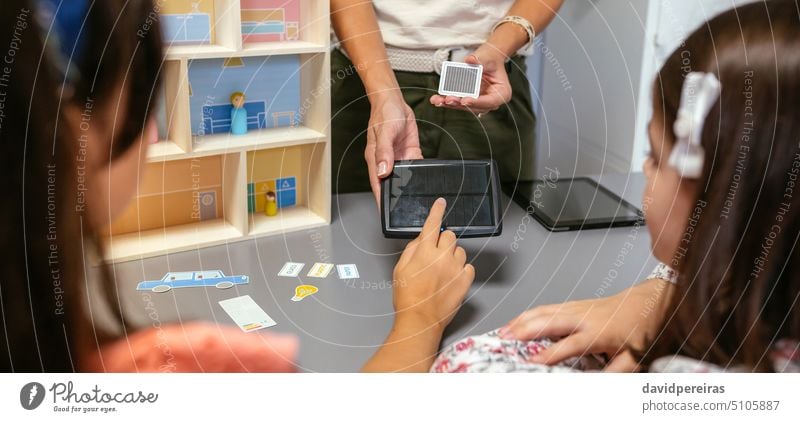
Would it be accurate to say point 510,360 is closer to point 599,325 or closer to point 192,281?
point 599,325

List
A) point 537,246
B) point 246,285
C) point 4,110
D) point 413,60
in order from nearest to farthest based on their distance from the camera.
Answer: point 4,110, point 246,285, point 537,246, point 413,60

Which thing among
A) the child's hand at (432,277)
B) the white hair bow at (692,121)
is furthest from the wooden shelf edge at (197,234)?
the white hair bow at (692,121)

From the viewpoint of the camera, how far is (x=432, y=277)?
0.83 metres

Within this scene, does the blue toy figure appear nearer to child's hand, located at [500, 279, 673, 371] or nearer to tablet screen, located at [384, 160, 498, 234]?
tablet screen, located at [384, 160, 498, 234]

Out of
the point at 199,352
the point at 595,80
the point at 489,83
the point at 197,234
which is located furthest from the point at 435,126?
the point at 595,80

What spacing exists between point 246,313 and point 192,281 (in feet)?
0.30

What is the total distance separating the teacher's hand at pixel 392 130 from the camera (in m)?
0.98

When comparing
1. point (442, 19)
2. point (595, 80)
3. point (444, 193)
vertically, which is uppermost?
point (442, 19)

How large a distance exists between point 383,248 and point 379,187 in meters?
0.08

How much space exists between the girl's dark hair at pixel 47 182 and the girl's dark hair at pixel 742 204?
1.87 ft

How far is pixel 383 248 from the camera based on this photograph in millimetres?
958
